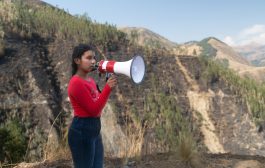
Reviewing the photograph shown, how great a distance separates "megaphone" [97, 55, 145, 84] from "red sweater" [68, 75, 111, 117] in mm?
194

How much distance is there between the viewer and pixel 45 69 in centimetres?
3675

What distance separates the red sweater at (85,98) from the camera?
3914 millimetres

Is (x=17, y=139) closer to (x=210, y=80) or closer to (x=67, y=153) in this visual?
(x=67, y=153)

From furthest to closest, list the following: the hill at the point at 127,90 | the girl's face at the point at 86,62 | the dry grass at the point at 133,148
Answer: the hill at the point at 127,90, the dry grass at the point at 133,148, the girl's face at the point at 86,62

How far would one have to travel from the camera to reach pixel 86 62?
163 inches

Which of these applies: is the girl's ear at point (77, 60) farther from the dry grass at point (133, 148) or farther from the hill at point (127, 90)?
the hill at point (127, 90)

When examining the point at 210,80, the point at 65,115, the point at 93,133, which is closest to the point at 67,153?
the point at 93,133

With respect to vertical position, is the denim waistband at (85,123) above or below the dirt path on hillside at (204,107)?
above

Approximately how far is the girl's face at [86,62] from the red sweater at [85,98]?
0.43 feet

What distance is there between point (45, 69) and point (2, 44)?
14.5ft

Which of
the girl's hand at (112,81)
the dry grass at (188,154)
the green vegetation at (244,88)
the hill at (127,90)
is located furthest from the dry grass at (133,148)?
the green vegetation at (244,88)

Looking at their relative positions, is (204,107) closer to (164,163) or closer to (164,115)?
(164,115)

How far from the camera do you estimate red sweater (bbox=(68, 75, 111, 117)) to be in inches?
154

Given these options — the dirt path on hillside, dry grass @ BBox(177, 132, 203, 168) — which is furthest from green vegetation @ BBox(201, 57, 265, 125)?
dry grass @ BBox(177, 132, 203, 168)
